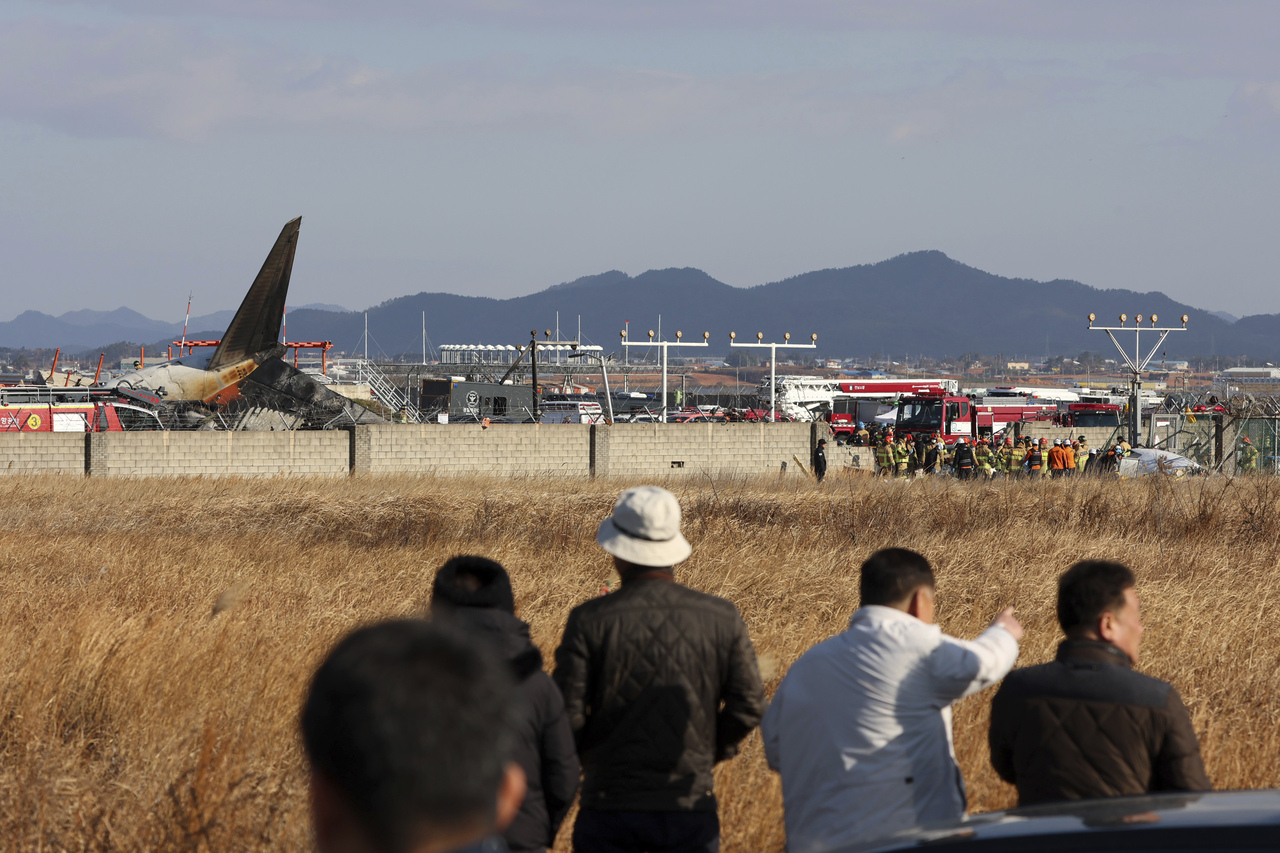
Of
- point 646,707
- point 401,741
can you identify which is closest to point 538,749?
point 646,707

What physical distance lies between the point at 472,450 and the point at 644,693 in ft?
86.5

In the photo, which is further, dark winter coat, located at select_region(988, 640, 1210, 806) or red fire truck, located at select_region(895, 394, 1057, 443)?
red fire truck, located at select_region(895, 394, 1057, 443)

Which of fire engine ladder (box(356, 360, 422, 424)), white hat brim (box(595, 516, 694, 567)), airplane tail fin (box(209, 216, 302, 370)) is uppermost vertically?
airplane tail fin (box(209, 216, 302, 370))

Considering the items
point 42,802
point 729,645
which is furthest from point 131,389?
point 729,645

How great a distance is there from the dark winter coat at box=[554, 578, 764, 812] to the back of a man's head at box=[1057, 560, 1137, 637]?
121cm

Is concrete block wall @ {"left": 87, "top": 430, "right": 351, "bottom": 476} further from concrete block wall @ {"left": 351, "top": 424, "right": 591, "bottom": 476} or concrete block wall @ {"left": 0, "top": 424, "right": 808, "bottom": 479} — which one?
concrete block wall @ {"left": 351, "top": 424, "right": 591, "bottom": 476}

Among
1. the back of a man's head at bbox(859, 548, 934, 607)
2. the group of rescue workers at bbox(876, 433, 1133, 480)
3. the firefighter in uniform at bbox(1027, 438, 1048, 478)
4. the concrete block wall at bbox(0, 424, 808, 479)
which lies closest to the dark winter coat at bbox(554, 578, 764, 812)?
the back of a man's head at bbox(859, 548, 934, 607)

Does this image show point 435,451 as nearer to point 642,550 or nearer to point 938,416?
point 938,416

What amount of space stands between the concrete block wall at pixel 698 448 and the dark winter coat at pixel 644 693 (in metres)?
25.5

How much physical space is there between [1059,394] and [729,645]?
238 ft

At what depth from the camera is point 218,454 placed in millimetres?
27469

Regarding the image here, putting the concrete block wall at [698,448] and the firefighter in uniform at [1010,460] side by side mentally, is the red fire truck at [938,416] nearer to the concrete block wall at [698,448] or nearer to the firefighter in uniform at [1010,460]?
the concrete block wall at [698,448]

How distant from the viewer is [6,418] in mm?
30438

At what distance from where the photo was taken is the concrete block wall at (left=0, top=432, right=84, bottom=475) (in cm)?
2578
